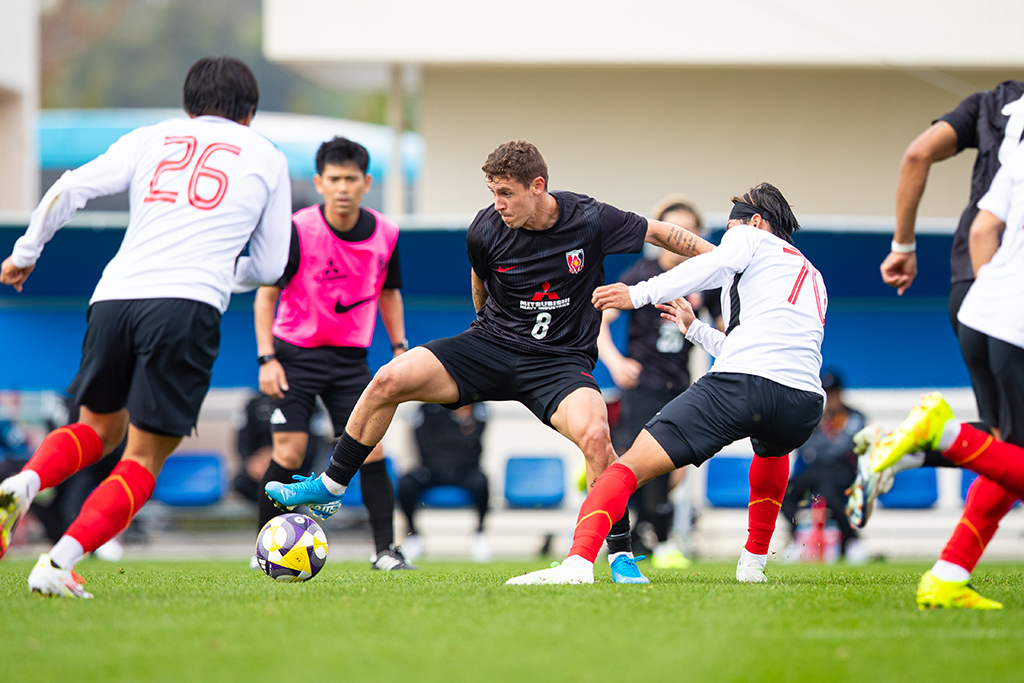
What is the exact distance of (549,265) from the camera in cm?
512

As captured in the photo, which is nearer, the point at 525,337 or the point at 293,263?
the point at 525,337

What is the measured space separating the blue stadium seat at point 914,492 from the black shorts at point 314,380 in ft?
20.0

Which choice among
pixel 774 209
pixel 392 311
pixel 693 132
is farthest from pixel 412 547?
pixel 774 209

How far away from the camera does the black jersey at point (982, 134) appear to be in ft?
12.8

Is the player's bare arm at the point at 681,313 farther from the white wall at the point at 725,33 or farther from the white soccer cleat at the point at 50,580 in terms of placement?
the white wall at the point at 725,33

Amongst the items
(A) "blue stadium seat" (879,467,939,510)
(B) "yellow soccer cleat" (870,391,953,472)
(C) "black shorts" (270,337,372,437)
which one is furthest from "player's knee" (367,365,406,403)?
(A) "blue stadium seat" (879,467,939,510)

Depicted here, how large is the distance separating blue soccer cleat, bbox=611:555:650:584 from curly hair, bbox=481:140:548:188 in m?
1.77

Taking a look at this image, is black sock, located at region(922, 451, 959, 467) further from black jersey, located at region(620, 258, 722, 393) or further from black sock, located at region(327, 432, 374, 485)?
black jersey, located at region(620, 258, 722, 393)

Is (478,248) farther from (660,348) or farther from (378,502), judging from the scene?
(660,348)

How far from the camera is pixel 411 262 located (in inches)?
412

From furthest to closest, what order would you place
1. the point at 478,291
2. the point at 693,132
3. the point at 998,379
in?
the point at 693,132 → the point at 478,291 → the point at 998,379

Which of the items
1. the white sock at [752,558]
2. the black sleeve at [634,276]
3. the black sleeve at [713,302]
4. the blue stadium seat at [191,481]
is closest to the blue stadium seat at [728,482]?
the black sleeve at [713,302]

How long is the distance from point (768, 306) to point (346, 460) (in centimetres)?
206

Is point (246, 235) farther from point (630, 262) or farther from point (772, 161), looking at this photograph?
point (772, 161)
